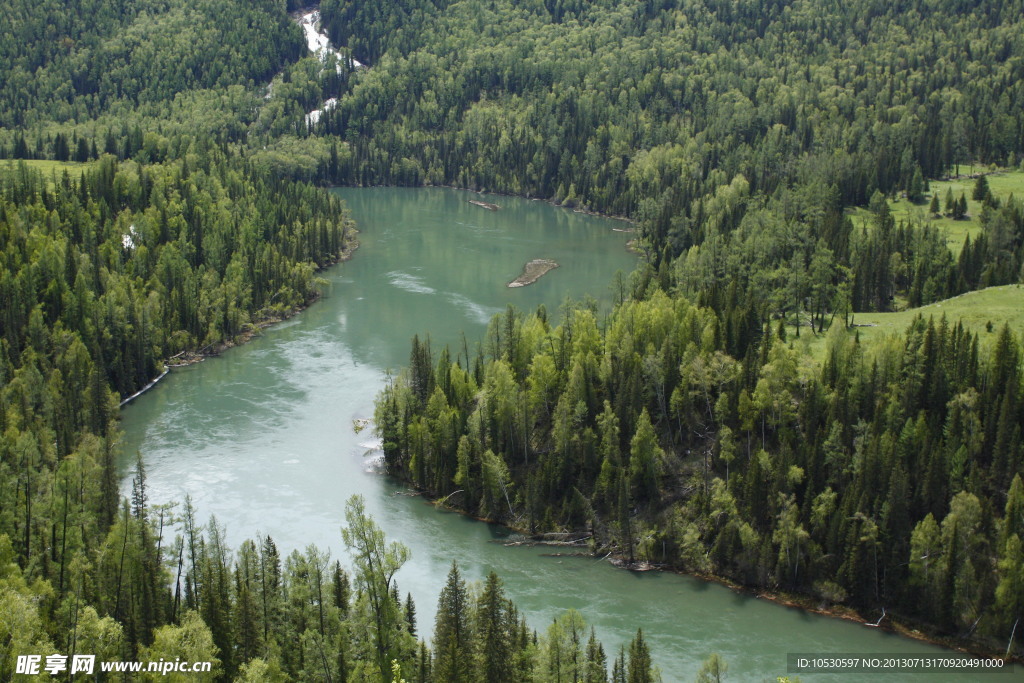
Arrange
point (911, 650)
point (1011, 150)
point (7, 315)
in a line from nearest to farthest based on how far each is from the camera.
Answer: point (911, 650) → point (7, 315) → point (1011, 150)

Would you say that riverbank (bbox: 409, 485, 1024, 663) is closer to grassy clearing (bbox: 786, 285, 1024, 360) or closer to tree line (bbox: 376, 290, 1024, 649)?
tree line (bbox: 376, 290, 1024, 649)

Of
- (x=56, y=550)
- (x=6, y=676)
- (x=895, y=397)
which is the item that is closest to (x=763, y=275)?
(x=895, y=397)

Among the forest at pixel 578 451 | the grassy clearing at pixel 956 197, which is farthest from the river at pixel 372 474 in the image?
the grassy clearing at pixel 956 197

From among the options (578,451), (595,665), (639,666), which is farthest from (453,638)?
(578,451)

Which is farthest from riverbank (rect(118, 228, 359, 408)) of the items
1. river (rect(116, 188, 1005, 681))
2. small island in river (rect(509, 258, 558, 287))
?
small island in river (rect(509, 258, 558, 287))

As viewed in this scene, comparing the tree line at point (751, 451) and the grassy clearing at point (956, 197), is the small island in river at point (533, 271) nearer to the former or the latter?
the grassy clearing at point (956, 197)

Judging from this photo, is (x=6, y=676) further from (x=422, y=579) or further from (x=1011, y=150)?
(x=1011, y=150)

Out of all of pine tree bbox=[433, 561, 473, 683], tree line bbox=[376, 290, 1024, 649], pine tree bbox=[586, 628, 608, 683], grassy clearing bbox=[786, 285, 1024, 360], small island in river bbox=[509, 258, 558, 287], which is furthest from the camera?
small island in river bbox=[509, 258, 558, 287]
